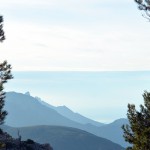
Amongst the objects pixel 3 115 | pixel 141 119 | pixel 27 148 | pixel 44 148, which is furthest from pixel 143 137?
pixel 44 148

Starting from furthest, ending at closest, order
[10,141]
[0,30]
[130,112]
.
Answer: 1. [10,141]
2. [0,30]
3. [130,112]

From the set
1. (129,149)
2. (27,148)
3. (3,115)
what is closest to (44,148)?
(27,148)

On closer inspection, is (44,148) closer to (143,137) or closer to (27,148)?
(27,148)

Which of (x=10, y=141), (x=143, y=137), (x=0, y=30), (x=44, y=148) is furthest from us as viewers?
(x=44, y=148)

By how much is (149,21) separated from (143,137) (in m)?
7.04

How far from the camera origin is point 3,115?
123 ft

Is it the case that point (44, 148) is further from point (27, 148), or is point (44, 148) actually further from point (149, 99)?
point (149, 99)

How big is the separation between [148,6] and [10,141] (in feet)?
216

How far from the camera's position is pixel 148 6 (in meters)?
25.4

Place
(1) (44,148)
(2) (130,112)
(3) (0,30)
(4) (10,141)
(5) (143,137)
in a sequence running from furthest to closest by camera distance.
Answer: (1) (44,148)
(4) (10,141)
(3) (0,30)
(2) (130,112)
(5) (143,137)

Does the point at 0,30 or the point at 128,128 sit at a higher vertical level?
the point at 0,30

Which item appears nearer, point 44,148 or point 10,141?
point 10,141

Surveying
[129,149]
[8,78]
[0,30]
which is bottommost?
[129,149]

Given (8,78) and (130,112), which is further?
(8,78)
